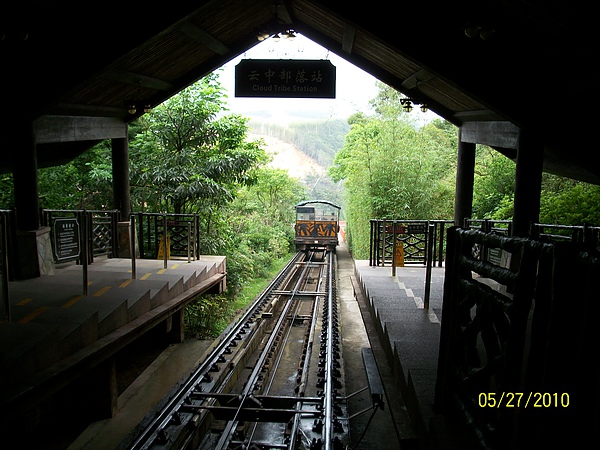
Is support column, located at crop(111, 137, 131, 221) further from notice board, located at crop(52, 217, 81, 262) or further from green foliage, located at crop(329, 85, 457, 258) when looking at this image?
green foliage, located at crop(329, 85, 457, 258)

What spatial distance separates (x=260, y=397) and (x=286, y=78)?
4293mm

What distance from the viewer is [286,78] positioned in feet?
20.1

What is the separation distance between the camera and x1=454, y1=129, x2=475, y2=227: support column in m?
7.82

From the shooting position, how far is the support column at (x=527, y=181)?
4832 millimetres

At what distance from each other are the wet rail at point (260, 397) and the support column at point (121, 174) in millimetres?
3583

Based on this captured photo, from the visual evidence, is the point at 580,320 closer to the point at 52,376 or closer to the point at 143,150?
the point at 52,376

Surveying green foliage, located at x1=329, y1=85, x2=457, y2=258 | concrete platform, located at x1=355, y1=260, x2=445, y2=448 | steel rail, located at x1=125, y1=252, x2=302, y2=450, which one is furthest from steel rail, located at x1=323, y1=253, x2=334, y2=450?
green foliage, located at x1=329, y1=85, x2=457, y2=258

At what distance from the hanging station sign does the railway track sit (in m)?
3.60

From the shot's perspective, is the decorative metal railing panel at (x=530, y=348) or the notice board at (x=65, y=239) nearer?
the decorative metal railing panel at (x=530, y=348)

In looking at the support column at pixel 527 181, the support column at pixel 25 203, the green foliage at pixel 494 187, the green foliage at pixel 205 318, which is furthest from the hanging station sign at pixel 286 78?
the green foliage at pixel 494 187

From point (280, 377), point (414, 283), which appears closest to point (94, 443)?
point (280, 377)

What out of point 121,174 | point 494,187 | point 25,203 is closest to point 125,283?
point 25,203

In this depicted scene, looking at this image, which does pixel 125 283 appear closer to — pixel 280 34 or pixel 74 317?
pixel 74 317

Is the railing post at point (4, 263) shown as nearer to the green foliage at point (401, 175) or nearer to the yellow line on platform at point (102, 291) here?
the yellow line on platform at point (102, 291)
